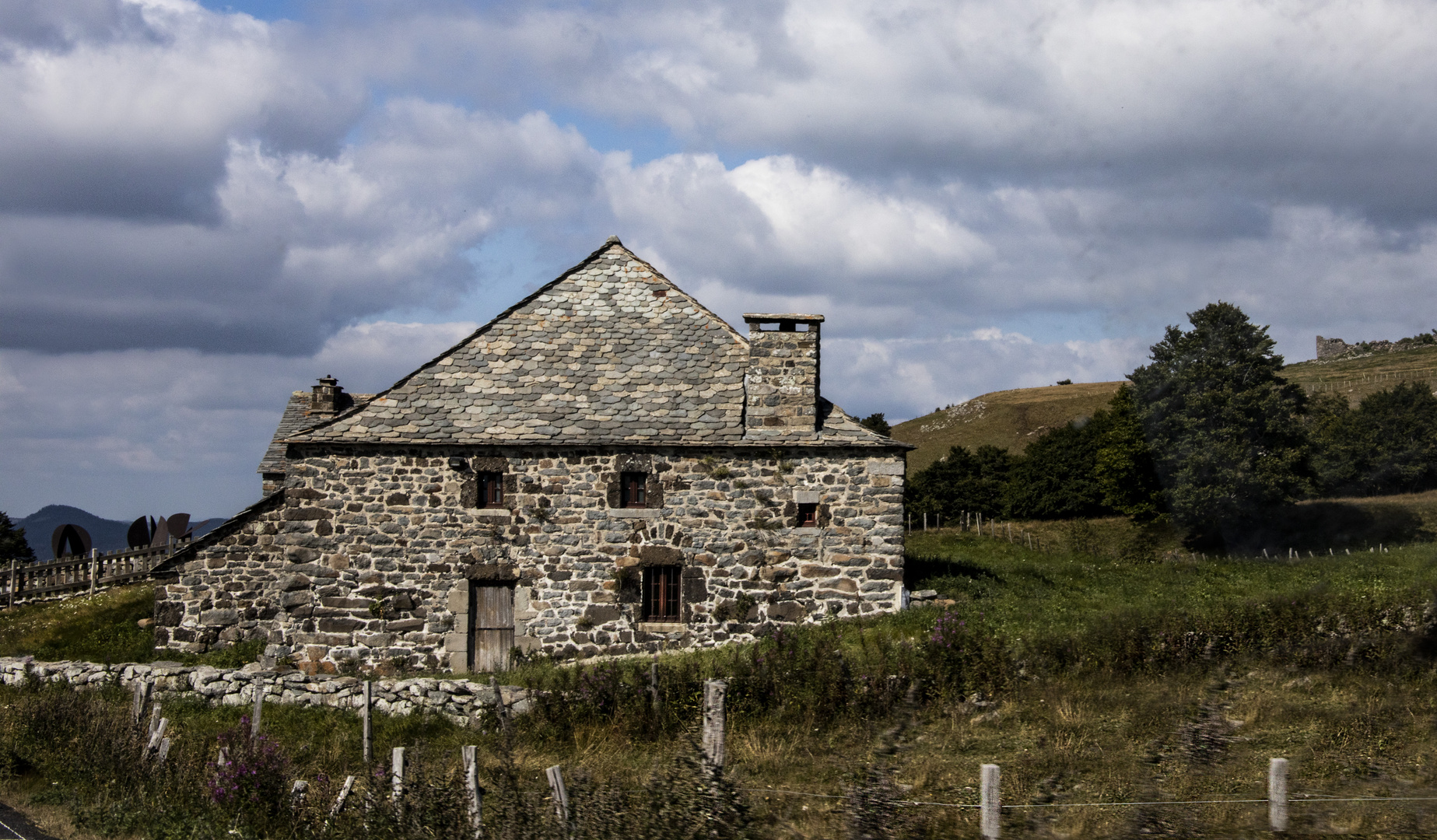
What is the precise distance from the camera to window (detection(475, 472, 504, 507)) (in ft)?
61.4

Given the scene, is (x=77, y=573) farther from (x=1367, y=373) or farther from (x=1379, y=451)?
(x=1367, y=373)

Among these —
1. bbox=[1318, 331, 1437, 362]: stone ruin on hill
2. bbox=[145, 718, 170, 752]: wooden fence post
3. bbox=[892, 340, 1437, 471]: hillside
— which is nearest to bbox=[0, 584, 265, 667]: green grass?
bbox=[145, 718, 170, 752]: wooden fence post

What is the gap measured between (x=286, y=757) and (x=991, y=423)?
3111 inches

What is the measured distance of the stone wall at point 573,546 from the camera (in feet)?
60.3

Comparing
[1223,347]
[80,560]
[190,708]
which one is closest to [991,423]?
[1223,347]

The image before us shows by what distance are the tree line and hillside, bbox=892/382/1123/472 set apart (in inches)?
752

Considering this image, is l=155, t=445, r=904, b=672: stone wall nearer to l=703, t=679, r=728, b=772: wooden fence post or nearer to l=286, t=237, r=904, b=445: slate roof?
l=286, t=237, r=904, b=445: slate roof

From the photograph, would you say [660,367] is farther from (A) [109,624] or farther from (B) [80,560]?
(B) [80,560]

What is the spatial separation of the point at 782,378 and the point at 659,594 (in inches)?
178

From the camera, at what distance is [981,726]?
12.3m

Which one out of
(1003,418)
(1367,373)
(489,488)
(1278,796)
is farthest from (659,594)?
(1367,373)

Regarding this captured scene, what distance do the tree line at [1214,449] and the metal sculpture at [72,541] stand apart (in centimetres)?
3990

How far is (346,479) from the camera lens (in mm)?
18703

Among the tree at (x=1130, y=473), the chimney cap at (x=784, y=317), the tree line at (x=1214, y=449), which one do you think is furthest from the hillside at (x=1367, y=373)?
the chimney cap at (x=784, y=317)
